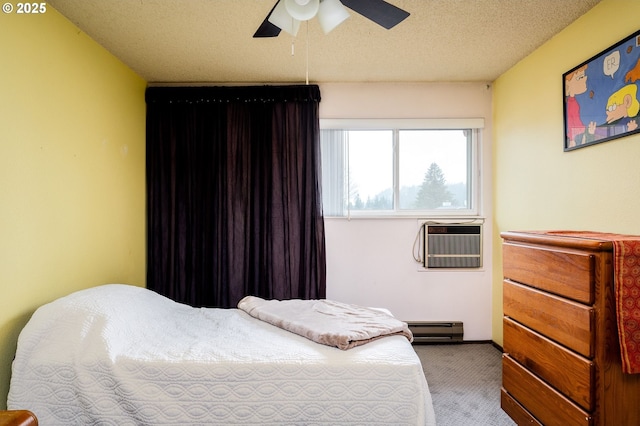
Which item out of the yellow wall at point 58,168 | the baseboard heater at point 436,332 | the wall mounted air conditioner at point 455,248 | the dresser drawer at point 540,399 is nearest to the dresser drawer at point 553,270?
the dresser drawer at point 540,399

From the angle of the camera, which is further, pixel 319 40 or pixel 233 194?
pixel 233 194

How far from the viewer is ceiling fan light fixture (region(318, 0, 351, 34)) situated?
1.61 meters

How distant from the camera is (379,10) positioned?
1596 millimetres

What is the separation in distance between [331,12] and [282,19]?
0.77 feet

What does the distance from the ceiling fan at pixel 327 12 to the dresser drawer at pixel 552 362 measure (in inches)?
67.0

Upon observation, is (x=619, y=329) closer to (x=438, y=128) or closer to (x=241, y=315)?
(x=241, y=315)

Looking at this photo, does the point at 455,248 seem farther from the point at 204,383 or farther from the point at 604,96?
the point at 204,383

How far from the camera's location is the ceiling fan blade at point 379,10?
155cm

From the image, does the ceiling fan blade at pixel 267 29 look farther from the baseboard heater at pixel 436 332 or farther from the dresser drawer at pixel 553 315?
the baseboard heater at pixel 436 332

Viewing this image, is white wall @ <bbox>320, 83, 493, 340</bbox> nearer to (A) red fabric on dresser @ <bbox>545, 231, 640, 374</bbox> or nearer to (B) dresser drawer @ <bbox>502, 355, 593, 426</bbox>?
(B) dresser drawer @ <bbox>502, 355, 593, 426</bbox>

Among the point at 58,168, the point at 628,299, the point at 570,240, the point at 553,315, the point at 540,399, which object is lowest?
the point at 540,399

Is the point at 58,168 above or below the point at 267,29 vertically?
below

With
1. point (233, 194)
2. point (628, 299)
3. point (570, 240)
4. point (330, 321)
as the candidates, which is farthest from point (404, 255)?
point (628, 299)

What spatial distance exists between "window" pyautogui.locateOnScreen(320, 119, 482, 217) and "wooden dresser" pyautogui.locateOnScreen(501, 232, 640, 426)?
58.0 inches
